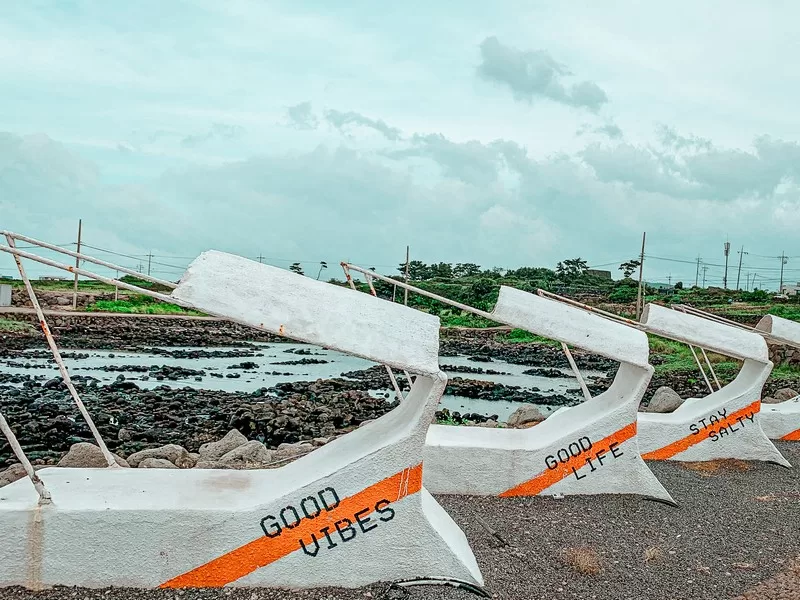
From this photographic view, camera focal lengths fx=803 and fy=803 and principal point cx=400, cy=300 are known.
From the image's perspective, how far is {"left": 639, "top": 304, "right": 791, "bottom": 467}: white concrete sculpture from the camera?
12125 millimetres

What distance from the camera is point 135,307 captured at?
56.8m

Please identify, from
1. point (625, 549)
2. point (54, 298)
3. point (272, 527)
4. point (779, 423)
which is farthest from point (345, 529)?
point (54, 298)

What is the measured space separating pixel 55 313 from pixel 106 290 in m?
15.1

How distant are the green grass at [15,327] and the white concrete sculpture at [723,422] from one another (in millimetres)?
36822

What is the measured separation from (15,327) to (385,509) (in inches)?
1594

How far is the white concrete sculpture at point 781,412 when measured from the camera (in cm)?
1377

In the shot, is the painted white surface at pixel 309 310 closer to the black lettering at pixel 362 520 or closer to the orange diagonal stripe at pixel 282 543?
the orange diagonal stripe at pixel 282 543

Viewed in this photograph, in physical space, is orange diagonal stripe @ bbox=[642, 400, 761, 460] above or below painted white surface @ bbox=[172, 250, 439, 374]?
below

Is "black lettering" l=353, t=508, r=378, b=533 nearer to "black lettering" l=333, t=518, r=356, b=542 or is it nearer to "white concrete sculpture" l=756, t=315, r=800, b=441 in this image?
"black lettering" l=333, t=518, r=356, b=542

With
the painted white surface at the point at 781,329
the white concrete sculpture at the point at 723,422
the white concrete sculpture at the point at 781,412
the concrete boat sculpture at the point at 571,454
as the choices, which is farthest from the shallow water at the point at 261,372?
the concrete boat sculpture at the point at 571,454

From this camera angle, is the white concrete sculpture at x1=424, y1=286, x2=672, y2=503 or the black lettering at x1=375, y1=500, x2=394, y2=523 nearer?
the black lettering at x1=375, y1=500, x2=394, y2=523

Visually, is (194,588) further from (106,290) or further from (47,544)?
(106,290)

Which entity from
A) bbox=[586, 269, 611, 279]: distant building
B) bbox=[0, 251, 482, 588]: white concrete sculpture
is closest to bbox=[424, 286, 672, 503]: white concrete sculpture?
bbox=[0, 251, 482, 588]: white concrete sculpture

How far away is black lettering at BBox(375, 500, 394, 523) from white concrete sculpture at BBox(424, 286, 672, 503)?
3.13 m
